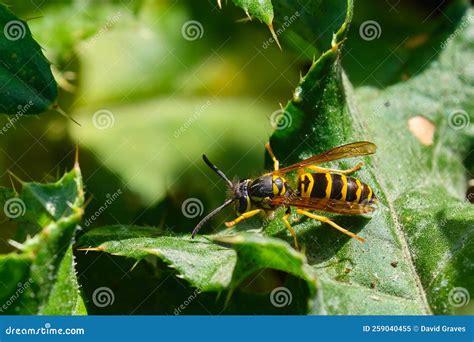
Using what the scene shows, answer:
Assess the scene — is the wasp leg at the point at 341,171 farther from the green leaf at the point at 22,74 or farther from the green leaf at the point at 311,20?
the green leaf at the point at 22,74

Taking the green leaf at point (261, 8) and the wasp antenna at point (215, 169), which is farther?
the wasp antenna at point (215, 169)

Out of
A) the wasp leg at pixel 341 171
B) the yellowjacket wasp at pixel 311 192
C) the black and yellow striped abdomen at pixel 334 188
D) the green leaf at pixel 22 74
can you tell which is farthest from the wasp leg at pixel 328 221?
the green leaf at pixel 22 74

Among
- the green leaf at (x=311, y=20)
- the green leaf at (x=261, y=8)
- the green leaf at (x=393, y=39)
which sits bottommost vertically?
the green leaf at (x=393, y=39)

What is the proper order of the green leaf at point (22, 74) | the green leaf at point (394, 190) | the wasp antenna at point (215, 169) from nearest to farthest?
the green leaf at point (394, 190), the green leaf at point (22, 74), the wasp antenna at point (215, 169)

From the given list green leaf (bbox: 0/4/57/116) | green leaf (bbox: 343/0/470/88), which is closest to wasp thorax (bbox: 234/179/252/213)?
green leaf (bbox: 0/4/57/116)

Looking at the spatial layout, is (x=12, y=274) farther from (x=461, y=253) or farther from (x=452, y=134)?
(x=452, y=134)

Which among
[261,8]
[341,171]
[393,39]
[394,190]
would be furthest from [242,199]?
[393,39]

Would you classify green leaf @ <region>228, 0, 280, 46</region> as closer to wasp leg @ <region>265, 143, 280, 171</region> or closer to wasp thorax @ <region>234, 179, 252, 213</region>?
wasp leg @ <region>265, 143, 280, 171</region>
